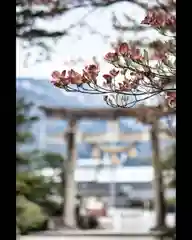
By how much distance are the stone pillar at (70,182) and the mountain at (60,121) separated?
2cm

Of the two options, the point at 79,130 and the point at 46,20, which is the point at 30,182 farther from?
the point at 46,20

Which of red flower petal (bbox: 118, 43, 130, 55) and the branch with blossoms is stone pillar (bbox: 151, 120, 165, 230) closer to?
the branch with blossoms

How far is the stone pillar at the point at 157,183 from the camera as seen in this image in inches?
51.4

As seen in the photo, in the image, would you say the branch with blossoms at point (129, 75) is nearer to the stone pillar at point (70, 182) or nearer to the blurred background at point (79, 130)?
the blurred background at point (79, 130)

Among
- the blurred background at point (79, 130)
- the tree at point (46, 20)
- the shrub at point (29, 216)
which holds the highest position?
the tree at point (46, 20)

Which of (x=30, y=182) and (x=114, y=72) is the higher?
(x=114, y=72)

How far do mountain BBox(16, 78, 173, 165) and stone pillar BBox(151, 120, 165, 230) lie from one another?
2 cm

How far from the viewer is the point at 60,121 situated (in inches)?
52.6

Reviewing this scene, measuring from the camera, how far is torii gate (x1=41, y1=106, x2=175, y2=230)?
1.32 m

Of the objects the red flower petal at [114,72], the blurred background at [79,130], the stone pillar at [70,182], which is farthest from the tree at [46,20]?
the stone pillar at [70,182]

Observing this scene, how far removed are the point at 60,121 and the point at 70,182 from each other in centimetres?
20

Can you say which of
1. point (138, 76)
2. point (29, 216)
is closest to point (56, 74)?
point (138, 76)
